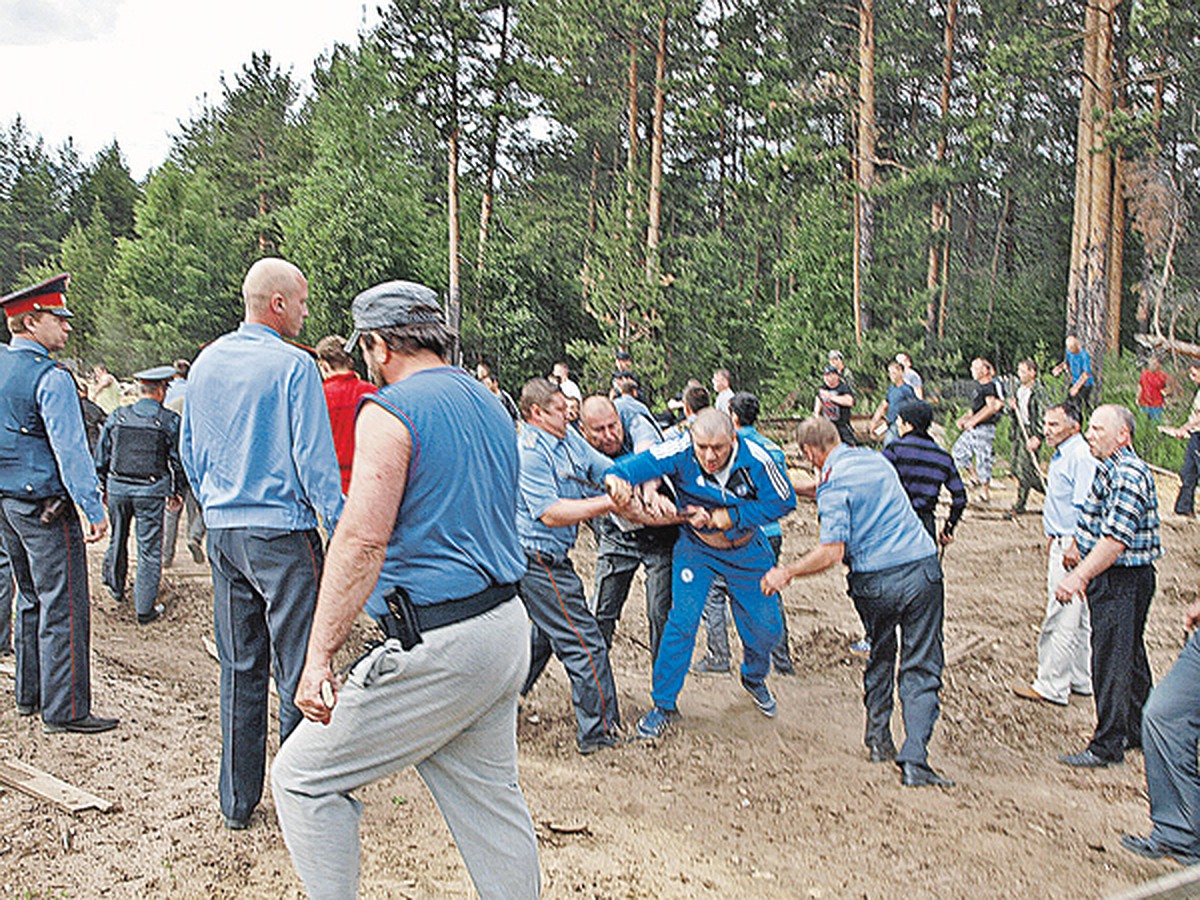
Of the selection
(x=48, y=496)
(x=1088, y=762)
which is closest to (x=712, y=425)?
(x=1088, y=762)

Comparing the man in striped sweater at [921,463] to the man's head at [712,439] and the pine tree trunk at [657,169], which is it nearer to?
the man's head at [712,439]

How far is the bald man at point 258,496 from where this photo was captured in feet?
13.2

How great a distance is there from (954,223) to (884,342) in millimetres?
21765

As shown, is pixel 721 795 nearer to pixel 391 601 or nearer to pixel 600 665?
pixel 600 665

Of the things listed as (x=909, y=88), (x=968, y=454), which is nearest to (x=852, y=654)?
(x=968, y=454)

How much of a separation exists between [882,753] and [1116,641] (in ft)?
4.49

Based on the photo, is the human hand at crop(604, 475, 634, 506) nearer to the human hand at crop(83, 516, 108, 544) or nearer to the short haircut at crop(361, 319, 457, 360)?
the short haircut at crop(361, 319, 457, 360)

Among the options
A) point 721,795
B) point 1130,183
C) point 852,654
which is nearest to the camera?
point 721,795

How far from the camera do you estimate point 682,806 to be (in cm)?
492

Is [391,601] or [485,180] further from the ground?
[485,180]

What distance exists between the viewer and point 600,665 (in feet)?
18.6

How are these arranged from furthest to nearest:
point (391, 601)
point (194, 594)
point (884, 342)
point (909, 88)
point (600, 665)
A: point (909, 88), point (884, 342), point (194, 594), point (600, 665), point (391, 601)

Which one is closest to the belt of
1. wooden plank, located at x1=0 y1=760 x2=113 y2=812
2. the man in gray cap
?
the man in gray cap

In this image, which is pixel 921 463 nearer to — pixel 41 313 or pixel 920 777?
pixel 920 777
